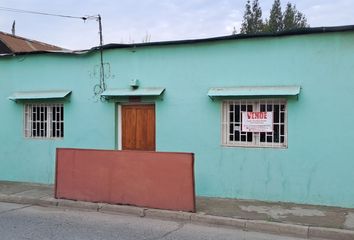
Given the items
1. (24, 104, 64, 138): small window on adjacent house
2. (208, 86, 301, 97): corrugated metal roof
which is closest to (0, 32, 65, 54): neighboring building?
(24, 104, 64, 138): small window on adjacent house

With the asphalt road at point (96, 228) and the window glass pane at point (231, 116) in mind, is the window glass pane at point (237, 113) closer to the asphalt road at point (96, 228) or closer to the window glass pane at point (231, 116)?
the window glass pane at point (231, 116)

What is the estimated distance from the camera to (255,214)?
320 inches

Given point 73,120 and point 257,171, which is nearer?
point 257,171

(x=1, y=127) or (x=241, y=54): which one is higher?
(x=241, y=54)

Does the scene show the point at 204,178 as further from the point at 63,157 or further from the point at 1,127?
the point at 1,127

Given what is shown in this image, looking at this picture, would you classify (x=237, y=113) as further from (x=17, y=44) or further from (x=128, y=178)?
(x=17, y=44)

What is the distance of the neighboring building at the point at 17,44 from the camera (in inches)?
573

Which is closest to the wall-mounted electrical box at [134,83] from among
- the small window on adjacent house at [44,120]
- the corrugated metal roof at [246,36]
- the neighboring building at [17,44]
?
the corrugated metal roof at [246,36]

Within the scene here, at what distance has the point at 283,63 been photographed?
9.11 m

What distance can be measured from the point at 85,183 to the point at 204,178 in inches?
98.0

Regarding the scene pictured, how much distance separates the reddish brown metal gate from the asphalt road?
0.49m

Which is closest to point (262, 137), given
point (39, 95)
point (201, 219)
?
point (201, 219)

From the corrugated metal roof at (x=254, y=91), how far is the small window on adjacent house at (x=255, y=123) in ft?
0.91

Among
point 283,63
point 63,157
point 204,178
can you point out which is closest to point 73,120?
point 63,157
